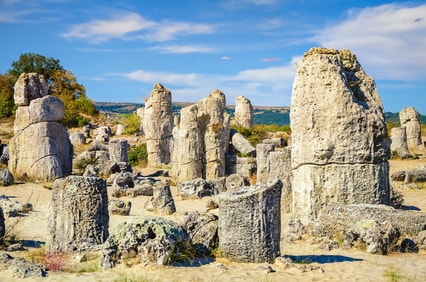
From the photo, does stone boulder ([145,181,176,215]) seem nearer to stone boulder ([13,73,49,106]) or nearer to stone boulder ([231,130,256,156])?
stone boulder ([13,73,49,106])

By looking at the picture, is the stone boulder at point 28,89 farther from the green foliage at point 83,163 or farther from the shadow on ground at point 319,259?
the shadow on ground at point 319,259

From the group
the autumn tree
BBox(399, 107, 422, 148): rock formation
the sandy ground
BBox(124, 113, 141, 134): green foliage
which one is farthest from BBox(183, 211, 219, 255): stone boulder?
the autumn tree

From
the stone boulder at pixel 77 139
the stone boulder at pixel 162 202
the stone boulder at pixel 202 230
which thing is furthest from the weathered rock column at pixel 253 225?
the stone boulder at pixel 77 139

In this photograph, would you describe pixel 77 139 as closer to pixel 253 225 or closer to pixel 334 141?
pixel 334 141

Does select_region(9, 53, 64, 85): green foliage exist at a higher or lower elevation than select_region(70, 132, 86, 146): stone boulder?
higher

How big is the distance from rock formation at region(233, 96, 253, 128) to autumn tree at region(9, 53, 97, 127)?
1250 centimetres

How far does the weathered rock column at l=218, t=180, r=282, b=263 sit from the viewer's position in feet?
23.1

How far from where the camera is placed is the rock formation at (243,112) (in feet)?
115

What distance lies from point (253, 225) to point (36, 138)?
12.1 meters

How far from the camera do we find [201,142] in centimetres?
1859

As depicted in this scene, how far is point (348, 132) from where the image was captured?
363 inches

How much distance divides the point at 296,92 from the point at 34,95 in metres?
11.5

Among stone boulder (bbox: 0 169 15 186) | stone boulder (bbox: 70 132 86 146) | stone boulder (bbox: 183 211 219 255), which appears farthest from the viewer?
stone boulder (bbox: 70 132 86 146)

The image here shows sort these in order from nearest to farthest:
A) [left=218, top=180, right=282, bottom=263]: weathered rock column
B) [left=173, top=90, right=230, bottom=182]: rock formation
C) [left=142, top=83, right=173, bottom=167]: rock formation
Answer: [left=218, top=180, right=282, bottom=263]: weathered rock column < [left=173, top=90, right=230, bottom=182]: rock formation < [left=142, top=83, right=173, bottom=167]: rock formation
